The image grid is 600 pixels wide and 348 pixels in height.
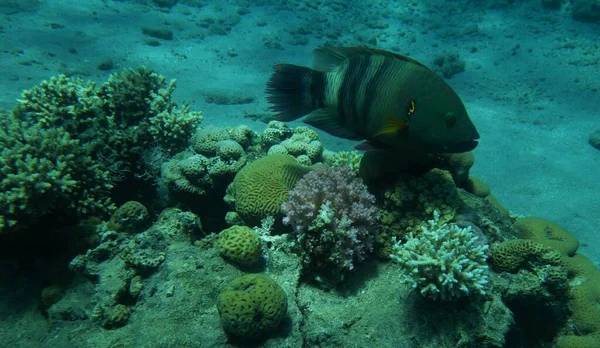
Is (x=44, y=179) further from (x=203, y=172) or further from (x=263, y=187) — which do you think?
(x=263, y=187)

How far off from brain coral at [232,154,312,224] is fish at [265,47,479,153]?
3.28 ft

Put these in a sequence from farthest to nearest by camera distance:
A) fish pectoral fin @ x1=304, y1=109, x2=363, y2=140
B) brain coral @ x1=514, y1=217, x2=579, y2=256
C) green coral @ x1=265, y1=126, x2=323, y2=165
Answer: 1. green coral @ x1=265, y1=126, x2=323, y2=165
2. brain coral @ x1=514, y1=217, x2=579, y2=256
3. fish pectoral fin @ x1=304, y1=109, x2=363, y2=140

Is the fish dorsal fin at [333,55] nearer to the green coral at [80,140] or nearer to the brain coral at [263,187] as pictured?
the brain coral at [263,187]

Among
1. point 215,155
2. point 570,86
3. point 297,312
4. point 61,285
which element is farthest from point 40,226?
point 570,86

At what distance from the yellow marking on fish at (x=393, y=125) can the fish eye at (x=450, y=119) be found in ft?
0.98

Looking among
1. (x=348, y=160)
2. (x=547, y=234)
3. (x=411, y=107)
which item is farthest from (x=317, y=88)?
(x=547, y=234)

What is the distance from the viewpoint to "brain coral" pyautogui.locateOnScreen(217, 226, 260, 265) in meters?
3.15

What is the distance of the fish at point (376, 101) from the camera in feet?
8.45

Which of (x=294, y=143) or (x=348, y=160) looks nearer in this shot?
(x=348, y=160)

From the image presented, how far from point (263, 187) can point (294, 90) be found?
4.09 feet

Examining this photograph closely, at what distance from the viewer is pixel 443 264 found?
2.62m

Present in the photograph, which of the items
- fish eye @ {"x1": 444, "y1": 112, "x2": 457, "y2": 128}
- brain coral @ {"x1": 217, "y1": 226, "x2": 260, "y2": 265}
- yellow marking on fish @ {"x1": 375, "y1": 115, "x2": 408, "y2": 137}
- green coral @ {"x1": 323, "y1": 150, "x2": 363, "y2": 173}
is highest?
fish eye @ {"x1": 444, "y1": 112, "x2": 457, "y2": 128}

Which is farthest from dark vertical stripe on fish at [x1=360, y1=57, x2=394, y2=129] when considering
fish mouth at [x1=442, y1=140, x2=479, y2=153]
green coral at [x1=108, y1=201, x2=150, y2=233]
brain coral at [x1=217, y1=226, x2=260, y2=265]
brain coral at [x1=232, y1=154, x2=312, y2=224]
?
green coral at [x1=108, y1=201, x2=150, y2=233]

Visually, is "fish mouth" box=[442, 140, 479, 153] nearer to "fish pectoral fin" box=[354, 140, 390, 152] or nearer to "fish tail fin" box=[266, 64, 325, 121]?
"fish pectoral fin" box=[354, 140, 390, 152]
